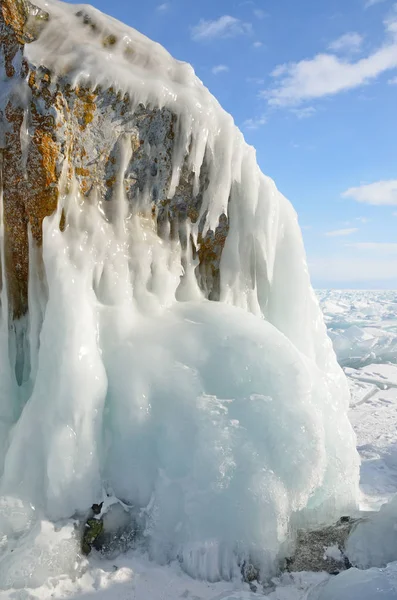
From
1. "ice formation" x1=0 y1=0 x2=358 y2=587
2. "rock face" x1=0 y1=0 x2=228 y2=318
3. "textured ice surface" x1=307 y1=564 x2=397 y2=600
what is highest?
"rock face" x1=0 y1=0 x2=228 y2=318

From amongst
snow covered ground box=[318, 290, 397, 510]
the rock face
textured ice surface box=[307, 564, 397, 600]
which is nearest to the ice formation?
the rock face

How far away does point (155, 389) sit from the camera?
3.71 meters

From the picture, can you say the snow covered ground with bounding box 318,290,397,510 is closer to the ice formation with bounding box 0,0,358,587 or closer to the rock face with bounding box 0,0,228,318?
the ice formation with bounding box 0,0,358,587

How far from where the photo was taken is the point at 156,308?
167 inches

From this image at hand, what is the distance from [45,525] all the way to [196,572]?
119cm

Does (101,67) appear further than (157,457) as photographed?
Yes

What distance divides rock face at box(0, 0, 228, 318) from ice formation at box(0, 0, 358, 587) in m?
0.10

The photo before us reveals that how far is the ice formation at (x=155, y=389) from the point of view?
3.32 metres

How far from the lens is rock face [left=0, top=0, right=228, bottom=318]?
3.81 metres

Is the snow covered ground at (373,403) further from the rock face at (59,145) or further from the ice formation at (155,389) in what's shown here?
the rock face at (59,145)

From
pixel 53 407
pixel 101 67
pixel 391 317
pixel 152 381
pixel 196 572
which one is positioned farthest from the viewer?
pixel 391 317

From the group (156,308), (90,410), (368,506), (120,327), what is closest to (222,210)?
(156,308)

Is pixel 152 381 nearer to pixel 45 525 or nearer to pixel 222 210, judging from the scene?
pixel 45 525

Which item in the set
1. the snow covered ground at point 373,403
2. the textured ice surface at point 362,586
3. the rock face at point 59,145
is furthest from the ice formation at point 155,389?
the snow covered ground at point 373,403
